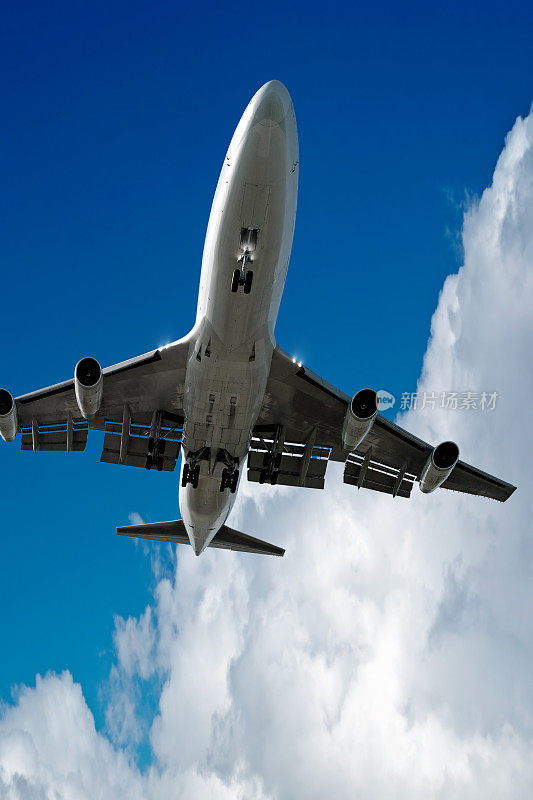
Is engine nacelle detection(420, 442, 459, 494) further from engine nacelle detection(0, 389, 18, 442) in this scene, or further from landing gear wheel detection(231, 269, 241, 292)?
engine nacelle detection(0, 389, 18, 442)

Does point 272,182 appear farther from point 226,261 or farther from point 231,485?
point 231,485

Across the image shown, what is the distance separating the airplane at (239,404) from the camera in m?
17.8

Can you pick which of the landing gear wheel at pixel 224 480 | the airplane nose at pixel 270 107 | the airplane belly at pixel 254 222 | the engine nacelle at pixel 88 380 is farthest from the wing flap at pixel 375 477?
the airplane nose at pixel 270 107

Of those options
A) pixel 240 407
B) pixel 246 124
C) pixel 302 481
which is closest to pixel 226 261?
pixel 246 124

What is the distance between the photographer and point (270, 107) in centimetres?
1675

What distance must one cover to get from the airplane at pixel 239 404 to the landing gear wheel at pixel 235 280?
3cm

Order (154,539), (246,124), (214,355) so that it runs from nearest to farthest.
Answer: (246,124), (214,355), (154,539)

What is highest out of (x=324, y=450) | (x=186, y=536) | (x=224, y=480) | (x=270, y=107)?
(x=270, y=107)

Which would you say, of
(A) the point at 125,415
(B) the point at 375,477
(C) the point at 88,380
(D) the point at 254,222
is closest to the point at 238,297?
(D) the point at 254,222

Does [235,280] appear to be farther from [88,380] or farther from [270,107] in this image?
[88,380]

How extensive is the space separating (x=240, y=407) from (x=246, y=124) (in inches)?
292

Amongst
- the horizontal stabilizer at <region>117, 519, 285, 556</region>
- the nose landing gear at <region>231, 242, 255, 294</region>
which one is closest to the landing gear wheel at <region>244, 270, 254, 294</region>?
the nose landing gear at <region>231, 242, 255, 294</region>

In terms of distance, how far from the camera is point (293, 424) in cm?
2547

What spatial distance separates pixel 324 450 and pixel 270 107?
12567 millimetres
